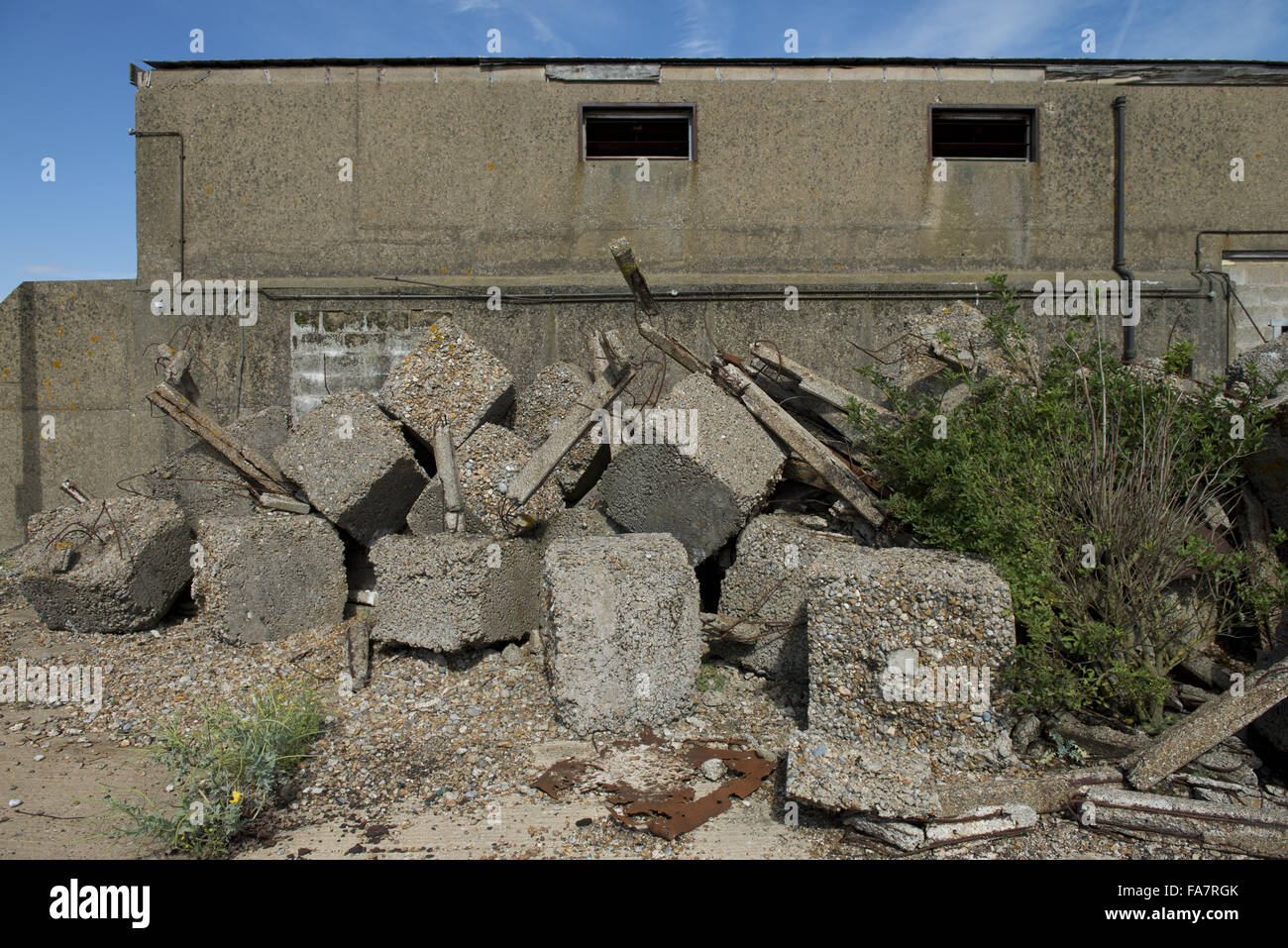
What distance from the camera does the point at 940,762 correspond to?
355 centimetres

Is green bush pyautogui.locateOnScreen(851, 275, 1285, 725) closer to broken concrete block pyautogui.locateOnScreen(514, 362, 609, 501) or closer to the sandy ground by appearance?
the sandy ground

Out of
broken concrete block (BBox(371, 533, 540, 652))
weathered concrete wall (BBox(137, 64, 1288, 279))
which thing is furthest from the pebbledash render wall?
broken concrete block (BBox(371, 533, 540, 652))

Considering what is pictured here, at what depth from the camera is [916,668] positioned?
3.57 meters

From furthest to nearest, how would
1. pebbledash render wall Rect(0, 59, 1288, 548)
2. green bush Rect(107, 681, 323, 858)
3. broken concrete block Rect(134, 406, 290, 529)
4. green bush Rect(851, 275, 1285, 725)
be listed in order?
pebbledash render wall Rect(0, 59, 1288, 548) → broken concrete block Rect(134, 406, 290, 529) → green bush Rect(851, 275, 1285, 725) → green bush Rect(107, 681, 323, 858)

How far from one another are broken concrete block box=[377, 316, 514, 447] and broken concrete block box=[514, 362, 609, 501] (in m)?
0.25

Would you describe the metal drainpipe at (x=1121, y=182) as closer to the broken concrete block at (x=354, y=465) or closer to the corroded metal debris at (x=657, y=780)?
the corroded metal debris at (x=657, y=780)

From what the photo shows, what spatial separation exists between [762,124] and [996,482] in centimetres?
429

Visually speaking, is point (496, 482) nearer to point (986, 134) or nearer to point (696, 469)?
point (696, 469)

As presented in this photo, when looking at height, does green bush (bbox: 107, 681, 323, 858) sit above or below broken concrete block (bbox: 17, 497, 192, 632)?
below

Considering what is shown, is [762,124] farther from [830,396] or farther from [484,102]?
[830,396]

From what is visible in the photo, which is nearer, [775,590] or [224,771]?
[224,771]

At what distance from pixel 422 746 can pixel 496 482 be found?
5.22 feet

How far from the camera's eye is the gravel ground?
3092mm

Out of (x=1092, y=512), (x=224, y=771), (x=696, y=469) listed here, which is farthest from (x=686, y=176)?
(x=224, y=771)
